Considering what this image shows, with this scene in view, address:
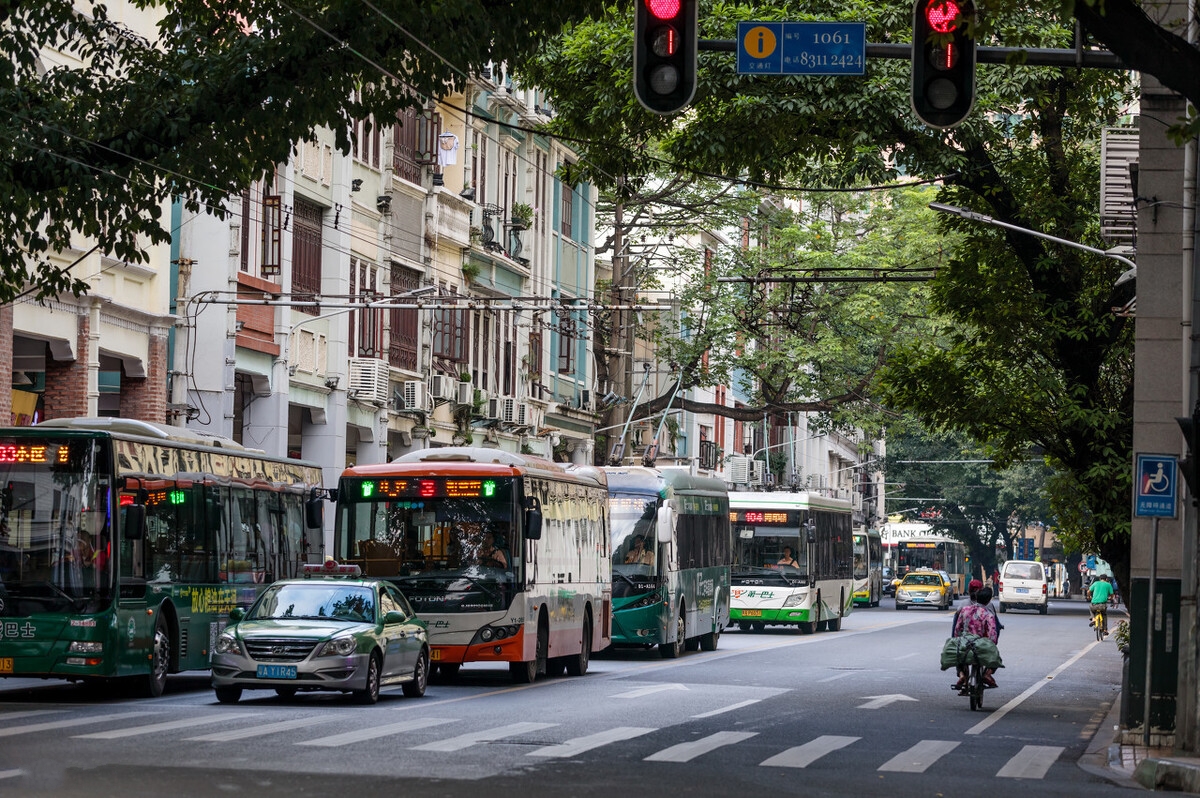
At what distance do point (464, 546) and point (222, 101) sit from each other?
28.3ft

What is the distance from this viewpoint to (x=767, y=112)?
23047 millimetres

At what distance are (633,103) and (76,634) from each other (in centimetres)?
870

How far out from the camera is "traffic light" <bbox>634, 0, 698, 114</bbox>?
13570mm

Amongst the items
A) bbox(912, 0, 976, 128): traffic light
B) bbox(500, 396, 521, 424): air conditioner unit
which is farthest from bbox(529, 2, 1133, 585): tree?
bbox(500, 396, 521, 424): air conditioner unit

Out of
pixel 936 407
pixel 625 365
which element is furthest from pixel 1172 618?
pixel 625 365

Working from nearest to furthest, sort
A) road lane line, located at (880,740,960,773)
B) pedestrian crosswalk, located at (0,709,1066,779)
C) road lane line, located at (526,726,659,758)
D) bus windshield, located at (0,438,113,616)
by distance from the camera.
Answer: road lane line, located at (526,726,659,758), road lane line, located at (880,740,960,773), pedestrian crosswalk, located at (0,709,1066,779), bus windshield, located at (0,438,113,616)

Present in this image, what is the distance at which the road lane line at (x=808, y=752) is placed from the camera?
647 inches

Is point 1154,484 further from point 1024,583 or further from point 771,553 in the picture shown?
point 1024,583

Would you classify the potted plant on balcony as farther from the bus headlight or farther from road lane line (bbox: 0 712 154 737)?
road lane line (bbox: 0 712 154 737)

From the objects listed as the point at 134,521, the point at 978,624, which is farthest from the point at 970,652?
the point at 134,521

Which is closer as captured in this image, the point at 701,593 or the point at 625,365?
the point at 701,593

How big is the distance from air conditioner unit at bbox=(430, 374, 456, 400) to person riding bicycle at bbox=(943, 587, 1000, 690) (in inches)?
968

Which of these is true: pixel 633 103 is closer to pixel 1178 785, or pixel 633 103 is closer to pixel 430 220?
pixel 1178 785

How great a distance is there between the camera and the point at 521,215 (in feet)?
173
